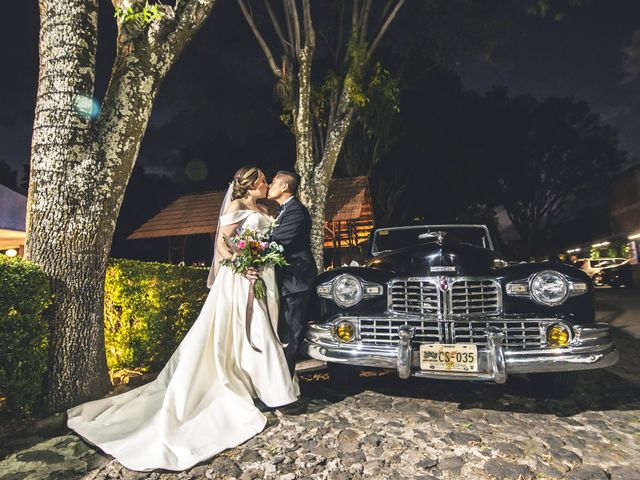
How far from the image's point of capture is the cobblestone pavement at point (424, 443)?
2.54m

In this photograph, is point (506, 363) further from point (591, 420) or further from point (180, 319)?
point (180, 319)

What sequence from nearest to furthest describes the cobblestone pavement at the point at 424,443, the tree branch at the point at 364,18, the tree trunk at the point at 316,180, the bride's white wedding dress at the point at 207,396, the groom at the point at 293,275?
the cobblestone pavement at the point at 424,443 < the bride's white wedding dress at the point at 207,396 < the groom at the point at 293,275 < the tree trunk at the point at 316,180 < the tree branch at the point at 364,18

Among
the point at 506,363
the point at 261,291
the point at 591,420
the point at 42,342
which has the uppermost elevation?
the point at 261,291

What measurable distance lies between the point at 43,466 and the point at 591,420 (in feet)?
A: 13.7

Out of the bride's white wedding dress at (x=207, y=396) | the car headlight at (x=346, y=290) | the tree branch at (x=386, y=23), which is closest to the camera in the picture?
the bride's white wedding dress at (x=207, y=396)

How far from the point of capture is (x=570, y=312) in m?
3.42

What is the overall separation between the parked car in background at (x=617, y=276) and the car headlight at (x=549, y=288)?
19.0 m

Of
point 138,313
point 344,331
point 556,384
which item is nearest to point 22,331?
point 138,313

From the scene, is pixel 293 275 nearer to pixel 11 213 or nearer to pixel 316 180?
pixel 316 180

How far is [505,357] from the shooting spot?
3.21 meters

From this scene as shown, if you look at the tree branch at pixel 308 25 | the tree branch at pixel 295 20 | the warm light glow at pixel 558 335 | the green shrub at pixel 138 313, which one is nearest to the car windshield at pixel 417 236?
the warm light glow at pixel 558 335

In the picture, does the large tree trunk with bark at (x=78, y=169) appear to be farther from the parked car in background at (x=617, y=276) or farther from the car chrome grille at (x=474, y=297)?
the parked car in background at (x=617, y=276)

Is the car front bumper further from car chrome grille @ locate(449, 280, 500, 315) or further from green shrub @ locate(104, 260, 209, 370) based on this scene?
green shrub @ locate(104, 260, 209, 370)

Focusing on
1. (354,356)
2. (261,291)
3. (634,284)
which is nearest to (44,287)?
(261,291)
